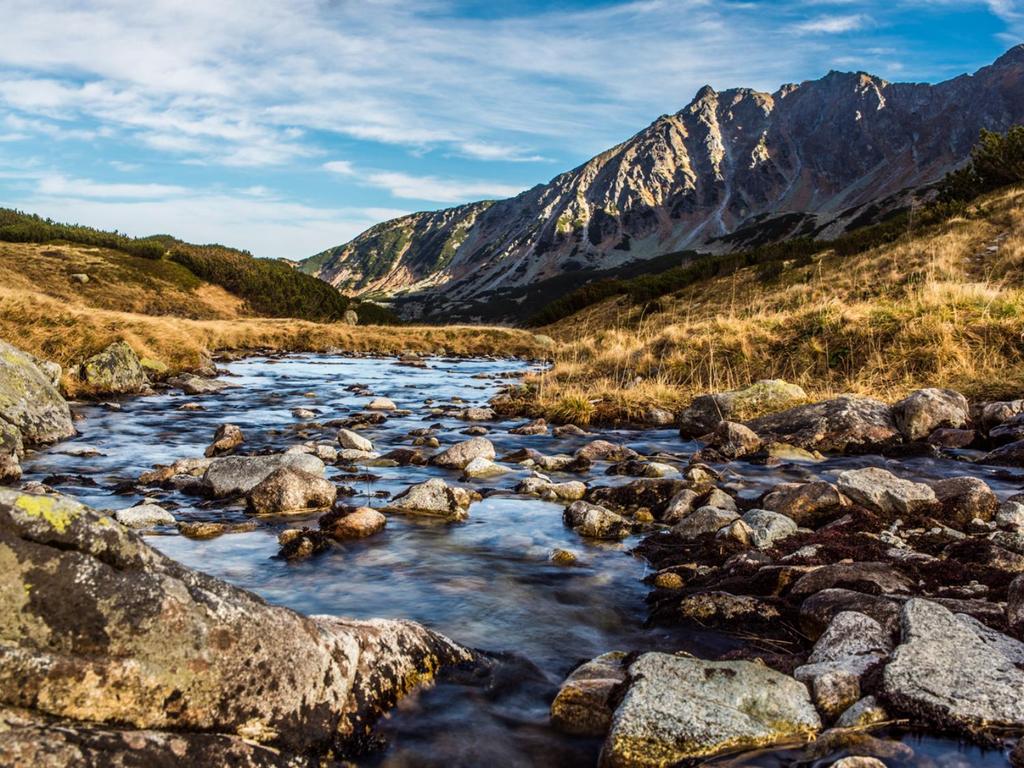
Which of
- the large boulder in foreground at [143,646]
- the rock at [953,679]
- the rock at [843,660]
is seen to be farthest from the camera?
the rock at [843,660]

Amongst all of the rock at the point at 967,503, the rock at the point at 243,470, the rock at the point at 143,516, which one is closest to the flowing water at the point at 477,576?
the rock at the point at 143,516

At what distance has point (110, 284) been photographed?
63469 mm

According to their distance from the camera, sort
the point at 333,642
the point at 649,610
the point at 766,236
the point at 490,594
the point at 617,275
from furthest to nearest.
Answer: the point at 617,275, the point at 766,236, the point at 490,594, the point at 649,610, the point at 333,642

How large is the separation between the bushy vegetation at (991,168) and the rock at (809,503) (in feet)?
122

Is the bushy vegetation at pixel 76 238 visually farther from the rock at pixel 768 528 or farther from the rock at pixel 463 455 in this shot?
the rock at pixel 768 528

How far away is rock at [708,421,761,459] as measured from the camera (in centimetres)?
1148

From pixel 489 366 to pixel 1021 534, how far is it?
32411mm

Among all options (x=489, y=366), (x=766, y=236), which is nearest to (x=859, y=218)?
(x=766, y=236)

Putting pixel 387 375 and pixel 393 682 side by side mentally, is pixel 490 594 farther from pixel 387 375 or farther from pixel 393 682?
pixel 387 375

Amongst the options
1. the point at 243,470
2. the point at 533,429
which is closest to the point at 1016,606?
the point at 243,470

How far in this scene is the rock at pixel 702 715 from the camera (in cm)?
337

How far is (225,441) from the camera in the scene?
511 inches

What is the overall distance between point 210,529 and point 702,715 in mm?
5876

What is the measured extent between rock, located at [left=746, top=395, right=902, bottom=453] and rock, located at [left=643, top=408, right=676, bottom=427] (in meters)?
2.76
